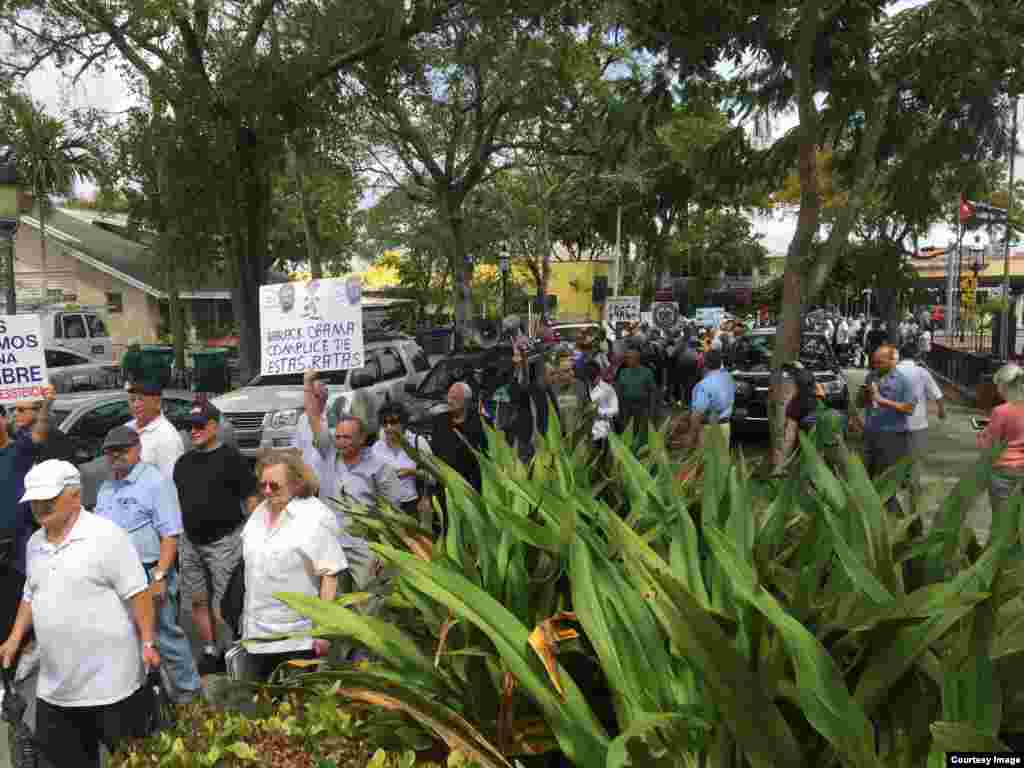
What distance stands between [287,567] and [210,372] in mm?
23036

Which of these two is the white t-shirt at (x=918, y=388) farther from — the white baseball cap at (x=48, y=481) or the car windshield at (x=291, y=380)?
the car windshield at (x=291, y=380)

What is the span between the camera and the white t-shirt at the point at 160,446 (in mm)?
6461

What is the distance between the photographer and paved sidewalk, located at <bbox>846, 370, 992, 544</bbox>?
31.6ft

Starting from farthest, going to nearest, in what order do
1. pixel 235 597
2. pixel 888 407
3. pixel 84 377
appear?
pixel 84 377 < pixel 888 407 < pixel 235 597

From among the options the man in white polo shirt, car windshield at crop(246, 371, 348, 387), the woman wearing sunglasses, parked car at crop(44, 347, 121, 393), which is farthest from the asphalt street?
parked car at crop(44, 347, 121, 393)

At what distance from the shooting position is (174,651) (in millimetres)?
5336

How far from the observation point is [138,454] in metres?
5.37

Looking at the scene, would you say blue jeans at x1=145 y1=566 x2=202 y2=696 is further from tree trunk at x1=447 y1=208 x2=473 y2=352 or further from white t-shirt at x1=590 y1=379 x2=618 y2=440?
tree trunk at x1=447 y1=208 x2=473 y2=352

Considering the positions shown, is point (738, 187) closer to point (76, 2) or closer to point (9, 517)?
point (9, 517)

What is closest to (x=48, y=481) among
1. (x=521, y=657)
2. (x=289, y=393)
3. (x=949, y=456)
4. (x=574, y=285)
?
(x=521, y=657)

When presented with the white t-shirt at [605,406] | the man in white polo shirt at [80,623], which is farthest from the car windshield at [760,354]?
the man in white polo shirt at [80,623]

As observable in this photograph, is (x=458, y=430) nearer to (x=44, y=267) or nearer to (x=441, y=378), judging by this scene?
(x=441, y=378)

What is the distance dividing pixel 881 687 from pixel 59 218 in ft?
155

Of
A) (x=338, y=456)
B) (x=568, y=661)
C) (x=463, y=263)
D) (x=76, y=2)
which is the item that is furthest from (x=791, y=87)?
(x=463, y=263)
